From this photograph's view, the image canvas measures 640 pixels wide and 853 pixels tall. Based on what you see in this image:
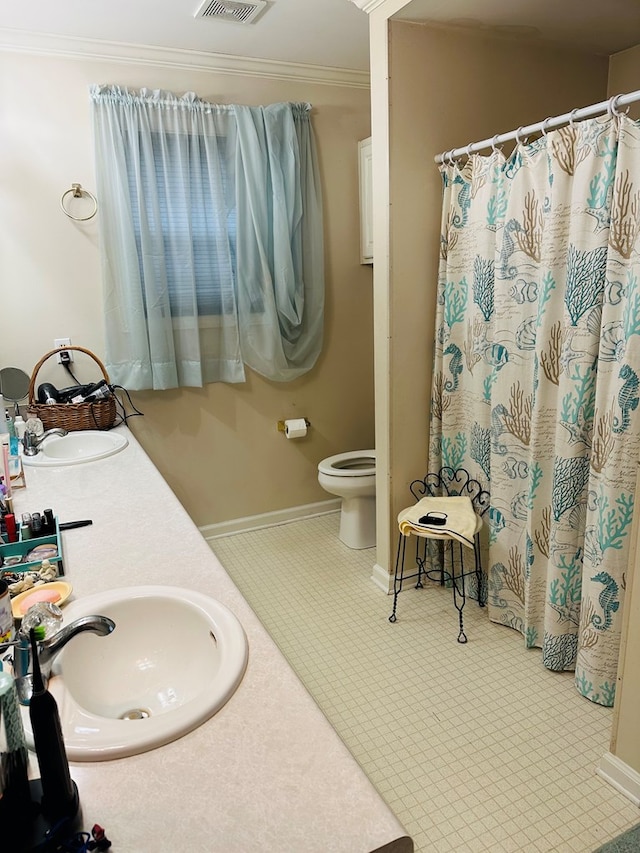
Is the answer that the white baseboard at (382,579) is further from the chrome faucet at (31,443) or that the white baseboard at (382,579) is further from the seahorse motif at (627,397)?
the chrome faucet at (31,443)

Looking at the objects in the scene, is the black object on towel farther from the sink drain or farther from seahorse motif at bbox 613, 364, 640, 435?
the sink drain

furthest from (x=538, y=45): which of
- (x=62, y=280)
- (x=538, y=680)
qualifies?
(x=538, y=680)

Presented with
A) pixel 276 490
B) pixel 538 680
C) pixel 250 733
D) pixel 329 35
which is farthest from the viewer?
pixel 276 490

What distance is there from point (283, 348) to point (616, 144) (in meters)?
1.96

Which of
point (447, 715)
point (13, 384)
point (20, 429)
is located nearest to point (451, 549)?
point (447, 715)

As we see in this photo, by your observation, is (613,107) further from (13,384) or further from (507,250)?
(13,384)

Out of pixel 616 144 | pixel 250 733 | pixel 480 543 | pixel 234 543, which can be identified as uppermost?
pixel 616 144

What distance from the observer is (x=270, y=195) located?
3168 millimetres

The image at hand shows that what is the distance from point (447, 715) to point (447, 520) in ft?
2.36

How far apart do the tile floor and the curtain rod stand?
74.6 inches

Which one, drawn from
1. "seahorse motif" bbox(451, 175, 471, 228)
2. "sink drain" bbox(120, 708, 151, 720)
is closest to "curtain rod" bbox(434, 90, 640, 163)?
"seahorse motif" bbox(451, 175, 471, 228)

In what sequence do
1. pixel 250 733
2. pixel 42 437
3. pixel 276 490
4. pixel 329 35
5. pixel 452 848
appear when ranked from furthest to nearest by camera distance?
1. pixel 276 490
2. pixel 329 35
3. pixel 42 437
4. pixel 452 848
5. pixel 250 733

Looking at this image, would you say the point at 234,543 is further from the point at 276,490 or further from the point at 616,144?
the point at 616,144

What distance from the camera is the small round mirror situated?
2.78m
